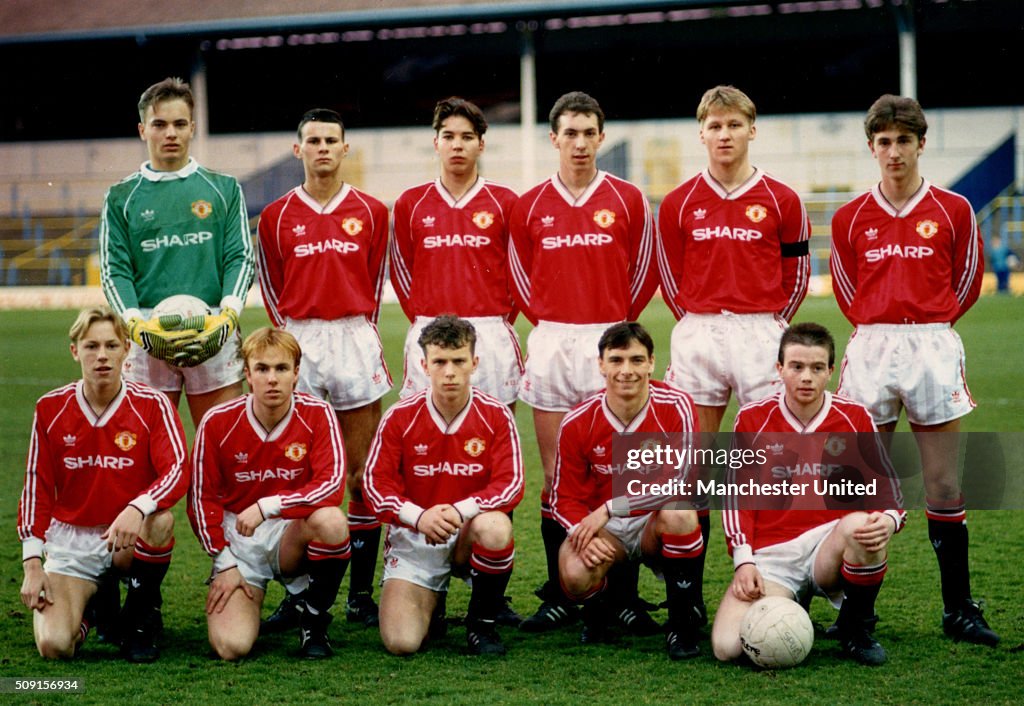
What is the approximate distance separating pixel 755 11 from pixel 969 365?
32.6 feet

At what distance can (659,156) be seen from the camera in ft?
70.7

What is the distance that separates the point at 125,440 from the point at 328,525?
69 centimetres

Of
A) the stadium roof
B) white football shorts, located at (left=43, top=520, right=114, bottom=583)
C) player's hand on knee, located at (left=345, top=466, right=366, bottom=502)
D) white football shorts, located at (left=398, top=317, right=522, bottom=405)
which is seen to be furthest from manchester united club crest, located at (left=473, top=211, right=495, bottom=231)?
the stadium roof

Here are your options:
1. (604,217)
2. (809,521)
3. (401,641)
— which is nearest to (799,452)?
(809,521)

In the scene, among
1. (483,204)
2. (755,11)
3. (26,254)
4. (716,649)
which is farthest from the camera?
(26,254)

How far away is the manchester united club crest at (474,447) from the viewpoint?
383 centimetres

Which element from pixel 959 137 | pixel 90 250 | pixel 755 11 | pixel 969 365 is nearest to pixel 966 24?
pixel 959 137

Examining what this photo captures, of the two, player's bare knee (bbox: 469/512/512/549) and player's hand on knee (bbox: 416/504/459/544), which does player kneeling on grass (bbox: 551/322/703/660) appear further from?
player's hand on knee (bbox: 416/504/459/544)

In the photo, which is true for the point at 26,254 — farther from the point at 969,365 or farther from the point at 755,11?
the point at 969,365

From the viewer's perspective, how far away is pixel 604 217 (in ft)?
13.8

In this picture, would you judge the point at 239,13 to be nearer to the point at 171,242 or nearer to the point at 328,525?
the point at 171,242

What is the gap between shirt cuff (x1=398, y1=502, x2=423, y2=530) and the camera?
3631mm

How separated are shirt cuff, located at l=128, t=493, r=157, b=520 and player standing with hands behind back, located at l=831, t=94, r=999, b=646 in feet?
7.18

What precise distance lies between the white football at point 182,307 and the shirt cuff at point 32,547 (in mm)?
793
